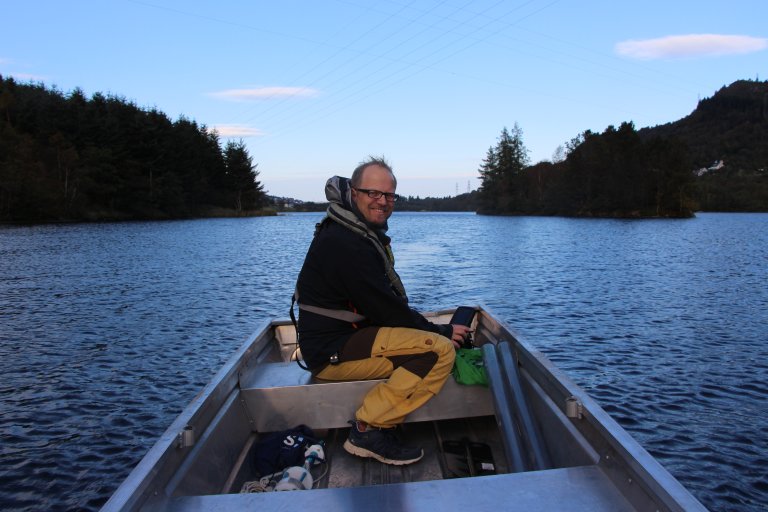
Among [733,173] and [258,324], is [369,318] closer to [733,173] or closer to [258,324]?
[258,324]

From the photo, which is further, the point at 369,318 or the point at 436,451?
the point at 436,451

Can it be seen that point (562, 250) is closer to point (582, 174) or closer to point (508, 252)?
point (508, 252)

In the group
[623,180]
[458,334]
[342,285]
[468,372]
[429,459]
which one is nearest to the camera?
[342,285]

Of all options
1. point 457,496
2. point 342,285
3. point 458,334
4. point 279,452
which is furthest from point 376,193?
point 457,496

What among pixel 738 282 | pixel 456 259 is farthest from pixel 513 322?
pixel 456 259

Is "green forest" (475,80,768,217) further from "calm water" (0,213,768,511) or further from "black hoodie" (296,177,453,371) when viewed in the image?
"black hoodie" (296,177,453,371)

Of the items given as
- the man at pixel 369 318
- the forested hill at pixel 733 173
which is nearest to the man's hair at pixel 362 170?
the man at pixel 369 318

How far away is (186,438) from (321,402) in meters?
1.40

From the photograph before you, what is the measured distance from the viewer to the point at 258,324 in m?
11.5

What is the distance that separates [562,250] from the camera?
33.8 m

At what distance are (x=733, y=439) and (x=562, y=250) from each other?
28.3m

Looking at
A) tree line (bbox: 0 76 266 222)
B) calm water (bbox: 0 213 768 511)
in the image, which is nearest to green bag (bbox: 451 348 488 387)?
calm water (bbox: 0 213 768 511)

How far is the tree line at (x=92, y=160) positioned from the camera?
195 feet

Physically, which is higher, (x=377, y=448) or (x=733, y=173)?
(x=733, y=173)
